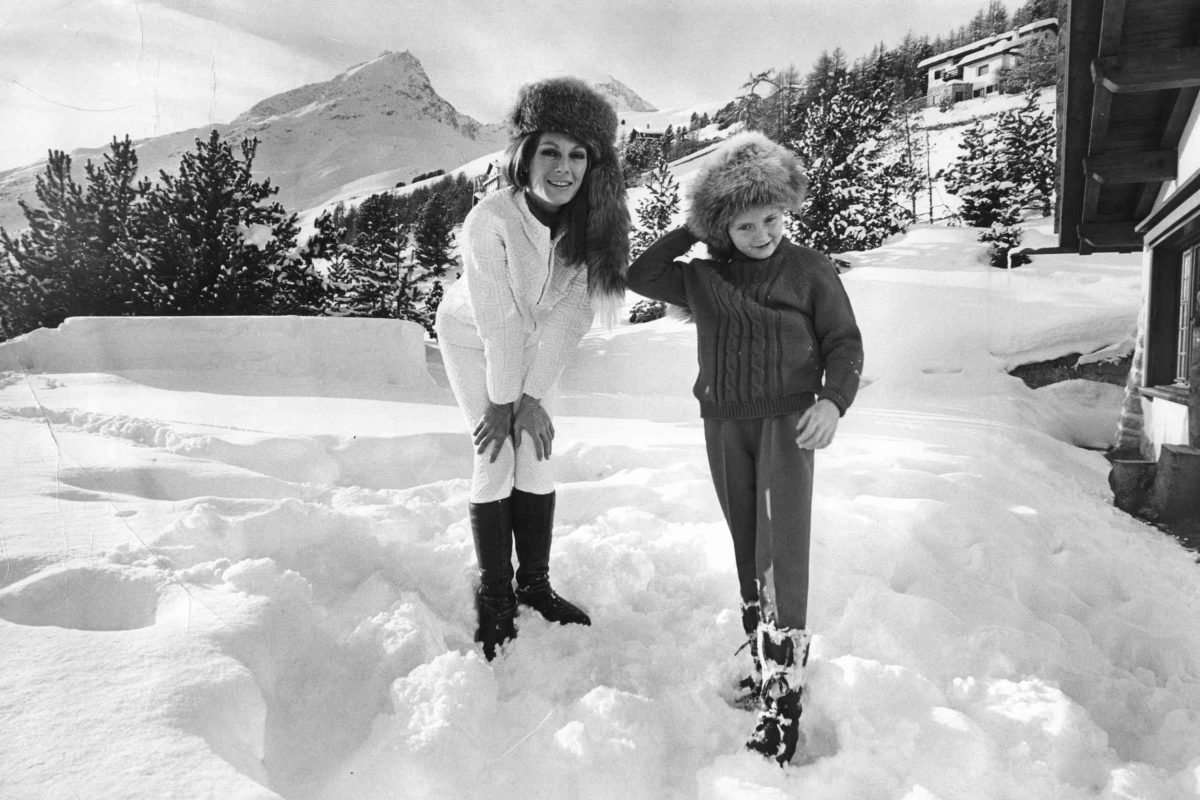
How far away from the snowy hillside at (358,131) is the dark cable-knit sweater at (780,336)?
1.09 meters

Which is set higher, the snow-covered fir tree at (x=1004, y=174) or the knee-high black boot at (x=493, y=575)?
the snow-covered fir tree at (x=1004, y=174)

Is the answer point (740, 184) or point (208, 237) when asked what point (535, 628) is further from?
point (208, 237)

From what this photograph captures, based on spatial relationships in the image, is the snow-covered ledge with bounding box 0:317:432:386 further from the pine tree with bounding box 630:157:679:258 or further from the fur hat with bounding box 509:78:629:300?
the pine tree with bounding box 630:157:679:258

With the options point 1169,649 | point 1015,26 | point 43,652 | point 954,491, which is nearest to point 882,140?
point 1015,26

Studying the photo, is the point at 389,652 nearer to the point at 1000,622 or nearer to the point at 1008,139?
the point at 1000,622

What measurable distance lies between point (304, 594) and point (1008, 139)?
9281 millimetres

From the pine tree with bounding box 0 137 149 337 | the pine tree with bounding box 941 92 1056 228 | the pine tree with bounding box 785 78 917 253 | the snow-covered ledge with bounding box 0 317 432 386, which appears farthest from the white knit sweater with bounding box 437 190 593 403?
the pine tree with bounding box 0 137 149 337

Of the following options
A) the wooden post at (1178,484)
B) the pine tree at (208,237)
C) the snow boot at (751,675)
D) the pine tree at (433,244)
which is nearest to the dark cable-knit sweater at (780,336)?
the snow boot at (751,675)

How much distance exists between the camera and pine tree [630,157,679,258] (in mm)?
12562

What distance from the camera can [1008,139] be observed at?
766 cm

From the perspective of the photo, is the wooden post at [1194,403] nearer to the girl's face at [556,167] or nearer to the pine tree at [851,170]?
the pine tree at [851,170]

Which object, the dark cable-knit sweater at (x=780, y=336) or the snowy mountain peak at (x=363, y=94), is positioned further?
the snowy mountain peak at (x=363, y=94)

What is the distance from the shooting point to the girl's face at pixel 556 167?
1534 millimetres

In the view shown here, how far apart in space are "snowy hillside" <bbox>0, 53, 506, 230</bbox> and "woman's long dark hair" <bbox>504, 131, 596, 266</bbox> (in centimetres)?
50
